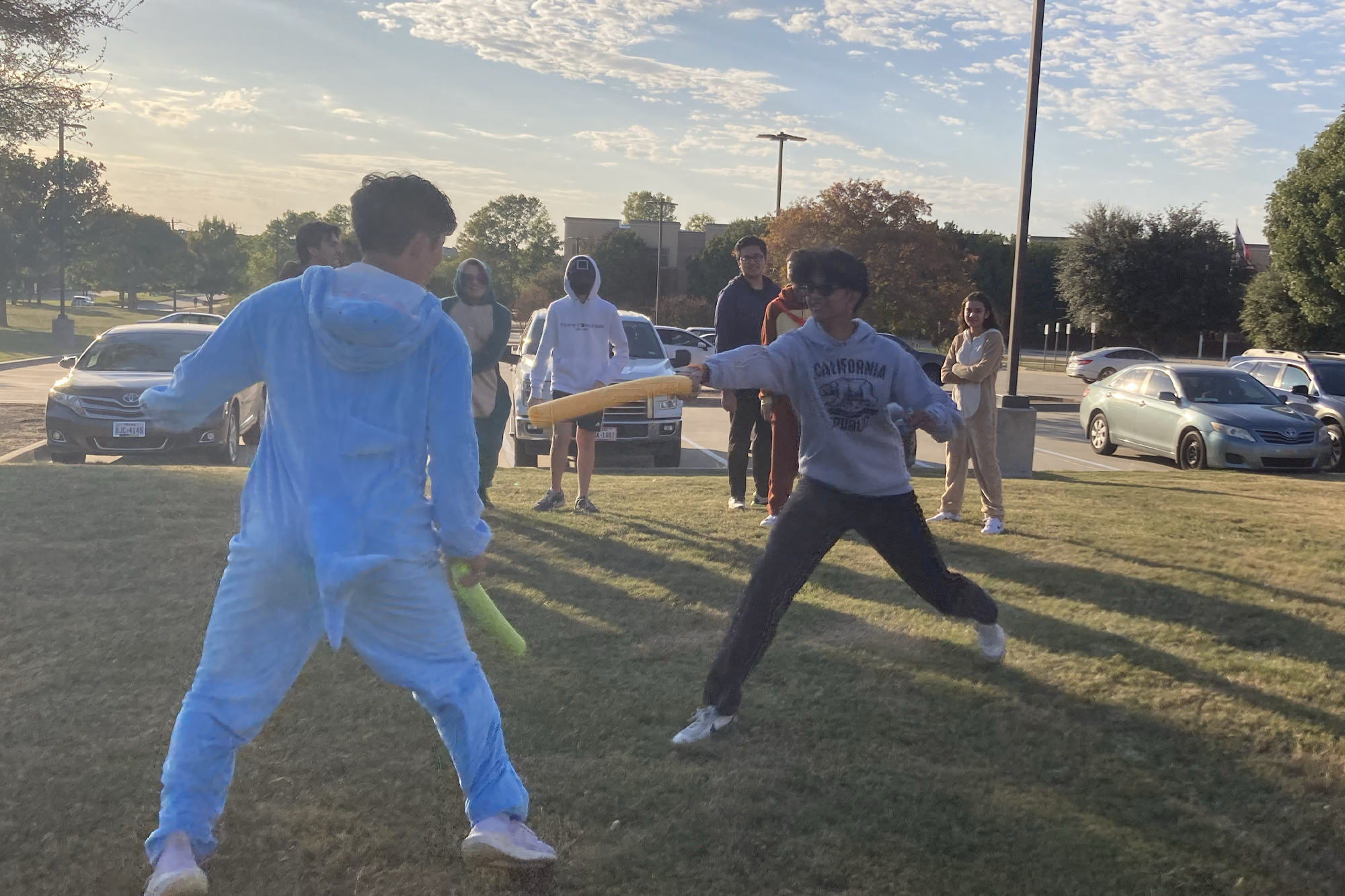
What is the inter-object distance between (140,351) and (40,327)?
53.1 metres

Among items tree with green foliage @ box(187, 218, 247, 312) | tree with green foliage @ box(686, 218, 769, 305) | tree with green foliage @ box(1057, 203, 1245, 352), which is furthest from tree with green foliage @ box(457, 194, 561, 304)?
tree with green foliage @ box(1057, 203, 1245, 352)

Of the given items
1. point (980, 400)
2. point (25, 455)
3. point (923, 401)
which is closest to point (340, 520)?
point (923, 401)

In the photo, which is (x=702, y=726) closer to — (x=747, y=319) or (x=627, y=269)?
(x=747, y=319)

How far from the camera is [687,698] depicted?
4590mm

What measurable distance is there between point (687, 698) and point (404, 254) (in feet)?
7.93

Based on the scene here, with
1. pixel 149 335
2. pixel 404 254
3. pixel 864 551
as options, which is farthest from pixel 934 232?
pixel 404 254

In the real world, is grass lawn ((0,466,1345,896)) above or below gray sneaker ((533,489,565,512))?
below

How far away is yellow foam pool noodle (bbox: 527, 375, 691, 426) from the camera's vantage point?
11.7ft

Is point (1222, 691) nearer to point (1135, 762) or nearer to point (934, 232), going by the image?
point (1135, 762)

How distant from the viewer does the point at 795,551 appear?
4137mm

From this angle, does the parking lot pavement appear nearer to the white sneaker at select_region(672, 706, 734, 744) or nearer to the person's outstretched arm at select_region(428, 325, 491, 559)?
the white sneaker at select_region(672, 706, 734, 744)

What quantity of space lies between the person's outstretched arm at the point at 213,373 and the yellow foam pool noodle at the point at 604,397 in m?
0.90

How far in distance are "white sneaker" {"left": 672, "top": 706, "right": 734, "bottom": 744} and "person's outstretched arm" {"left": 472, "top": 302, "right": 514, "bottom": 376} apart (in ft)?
12.0

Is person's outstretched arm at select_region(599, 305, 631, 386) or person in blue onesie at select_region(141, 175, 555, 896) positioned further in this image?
person's outstretched arm at select_region(599, 305, 631, 386)
